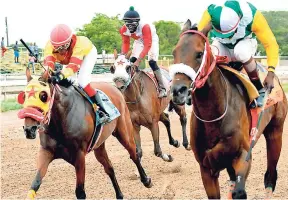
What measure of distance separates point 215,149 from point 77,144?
2.12 metres

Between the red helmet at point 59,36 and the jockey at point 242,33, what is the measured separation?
1.99 m

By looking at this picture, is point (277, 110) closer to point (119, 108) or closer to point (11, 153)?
point (119, 108)

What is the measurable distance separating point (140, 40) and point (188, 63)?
6404mm

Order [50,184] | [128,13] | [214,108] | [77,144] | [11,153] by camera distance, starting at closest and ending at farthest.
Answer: [214,108]
[77,144]
[50,184]
[128,13]
[11,153]

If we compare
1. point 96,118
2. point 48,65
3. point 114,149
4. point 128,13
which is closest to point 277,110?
point 96,118

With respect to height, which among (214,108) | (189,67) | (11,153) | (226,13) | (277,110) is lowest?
(11,153)

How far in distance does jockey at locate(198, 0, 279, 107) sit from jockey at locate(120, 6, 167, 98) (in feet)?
13.6

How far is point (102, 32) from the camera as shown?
189 feet

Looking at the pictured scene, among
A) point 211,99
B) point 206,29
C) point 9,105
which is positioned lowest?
point 9,105

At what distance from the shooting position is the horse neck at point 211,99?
5.41 m

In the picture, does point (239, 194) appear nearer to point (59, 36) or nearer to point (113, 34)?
point (59, 36)

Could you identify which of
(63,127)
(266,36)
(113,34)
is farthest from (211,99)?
(113,34)

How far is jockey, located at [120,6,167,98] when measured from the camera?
10273 mm

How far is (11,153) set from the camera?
12164mm
